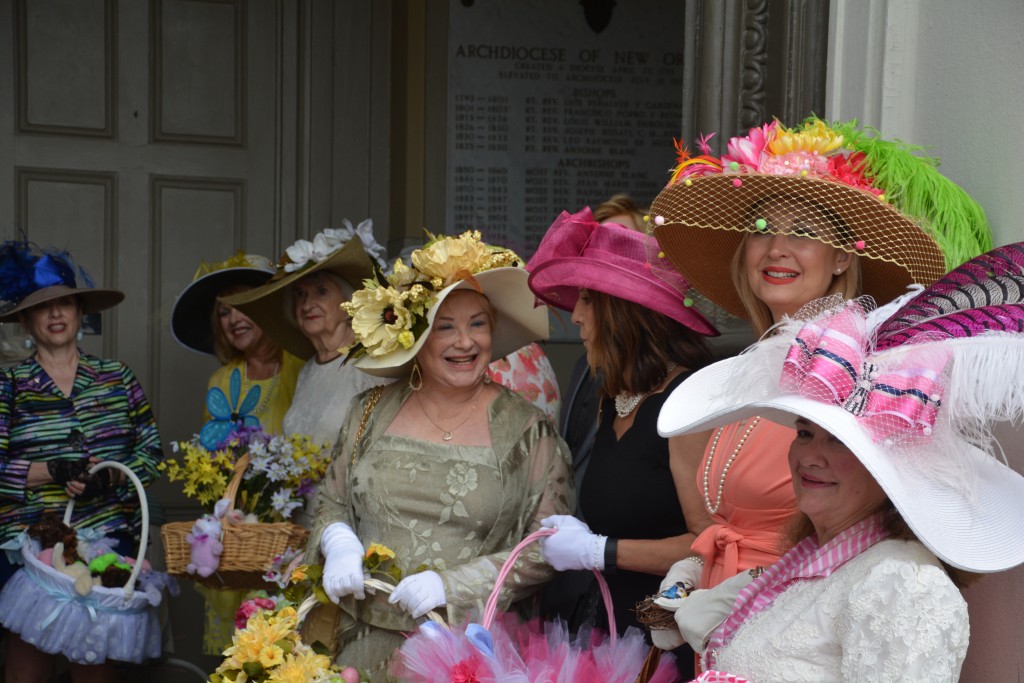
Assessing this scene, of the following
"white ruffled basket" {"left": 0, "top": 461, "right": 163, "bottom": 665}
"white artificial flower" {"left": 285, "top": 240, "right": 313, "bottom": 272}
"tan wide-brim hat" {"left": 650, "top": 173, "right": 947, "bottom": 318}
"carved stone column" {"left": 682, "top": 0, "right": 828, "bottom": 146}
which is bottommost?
"white ruffled basket" {"left": 0, "top": 461, "right": 163, "bottom": 665}

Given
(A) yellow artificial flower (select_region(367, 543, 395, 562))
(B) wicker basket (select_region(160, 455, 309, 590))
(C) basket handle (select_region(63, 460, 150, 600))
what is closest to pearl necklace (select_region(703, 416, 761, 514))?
(A) yellow artificial flower (select_region(367, 543, 395, 562))

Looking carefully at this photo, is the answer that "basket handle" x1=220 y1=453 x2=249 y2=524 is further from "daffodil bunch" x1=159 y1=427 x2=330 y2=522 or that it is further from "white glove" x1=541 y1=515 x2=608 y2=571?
"white glove" x1=541 y1=515 x2=608 y2=571

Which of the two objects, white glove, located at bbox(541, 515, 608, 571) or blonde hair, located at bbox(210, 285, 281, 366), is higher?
blonde hair, located at bbox(210, 285, 281, 366)

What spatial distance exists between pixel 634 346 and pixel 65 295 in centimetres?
264

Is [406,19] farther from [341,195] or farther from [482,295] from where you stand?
[482,295]

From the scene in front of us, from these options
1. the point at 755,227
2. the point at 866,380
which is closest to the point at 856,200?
the point at 755,227

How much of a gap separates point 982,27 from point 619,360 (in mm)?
1076

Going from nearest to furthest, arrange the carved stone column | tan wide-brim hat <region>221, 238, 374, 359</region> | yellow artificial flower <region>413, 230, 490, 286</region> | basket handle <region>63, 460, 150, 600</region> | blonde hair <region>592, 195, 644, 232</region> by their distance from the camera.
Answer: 1. yellow artificial flower <region>413, 230, 490, 286</region>
2. the carved stone column
3. blonde hair <region>592, 195, 644, 232</region>
4. basket handle <region>63, 460, 150, 600</region>
5. tan wide-brim hat <region>221, 238, 374, 359</region>

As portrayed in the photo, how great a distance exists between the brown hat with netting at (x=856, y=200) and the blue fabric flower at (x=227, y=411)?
2.45m

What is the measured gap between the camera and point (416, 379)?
313cm

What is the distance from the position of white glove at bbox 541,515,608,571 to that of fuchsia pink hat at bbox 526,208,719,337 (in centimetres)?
57

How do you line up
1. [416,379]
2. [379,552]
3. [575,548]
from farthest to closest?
[416,379] < [379,552] < [575,548]

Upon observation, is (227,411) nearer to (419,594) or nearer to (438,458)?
(438,458)

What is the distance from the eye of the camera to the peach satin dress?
2318 mm
